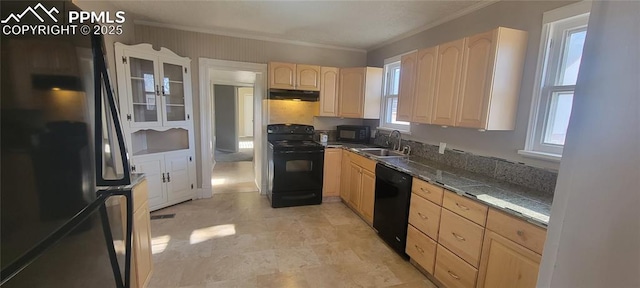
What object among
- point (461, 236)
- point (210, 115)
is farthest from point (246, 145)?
point (461, 236)

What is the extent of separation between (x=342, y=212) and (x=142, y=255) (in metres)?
2.39

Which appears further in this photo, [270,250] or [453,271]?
[270,250]

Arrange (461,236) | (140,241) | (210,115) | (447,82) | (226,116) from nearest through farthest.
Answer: (140,241) < (461,236) < (447,82) < (210,115) < (226,116)

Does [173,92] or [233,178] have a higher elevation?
[173,92]

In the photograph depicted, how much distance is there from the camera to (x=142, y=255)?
1.81m

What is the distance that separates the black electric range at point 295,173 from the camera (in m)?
3.62

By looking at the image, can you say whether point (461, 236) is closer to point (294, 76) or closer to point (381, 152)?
point (381, 152)

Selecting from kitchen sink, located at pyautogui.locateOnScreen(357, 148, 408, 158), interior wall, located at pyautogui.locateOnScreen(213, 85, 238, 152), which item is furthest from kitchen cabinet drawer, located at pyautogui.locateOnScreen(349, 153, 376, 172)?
interior wall, located at pyautogui.locateOnScreen(213, 85, 238, 152)

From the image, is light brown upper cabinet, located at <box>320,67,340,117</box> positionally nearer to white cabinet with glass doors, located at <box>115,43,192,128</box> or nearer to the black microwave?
the black microwave

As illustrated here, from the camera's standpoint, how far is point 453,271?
1.94m

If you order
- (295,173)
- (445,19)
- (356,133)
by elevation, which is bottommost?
(295,173)

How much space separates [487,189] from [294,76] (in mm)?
2855

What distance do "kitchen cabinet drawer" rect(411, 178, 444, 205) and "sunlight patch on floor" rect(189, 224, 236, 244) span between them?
2.00 meters

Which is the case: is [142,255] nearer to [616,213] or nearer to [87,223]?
[87,223]
